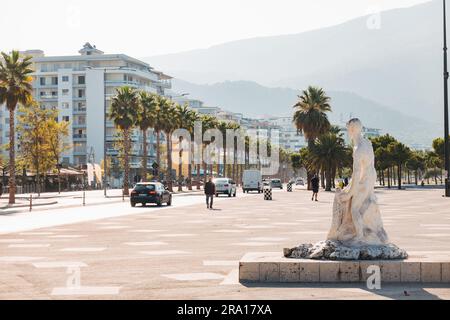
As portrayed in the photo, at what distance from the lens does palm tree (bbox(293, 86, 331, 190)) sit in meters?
89.8

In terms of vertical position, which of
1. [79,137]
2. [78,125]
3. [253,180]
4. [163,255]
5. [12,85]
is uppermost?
[78,125]

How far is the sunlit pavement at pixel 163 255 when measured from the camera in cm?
998

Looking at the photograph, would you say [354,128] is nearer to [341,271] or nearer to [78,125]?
[341,271]

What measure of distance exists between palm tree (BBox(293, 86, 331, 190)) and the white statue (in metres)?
78.5

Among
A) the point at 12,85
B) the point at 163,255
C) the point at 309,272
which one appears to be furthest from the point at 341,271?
the point at 12,85

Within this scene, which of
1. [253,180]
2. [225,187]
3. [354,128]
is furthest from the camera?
[253,180]

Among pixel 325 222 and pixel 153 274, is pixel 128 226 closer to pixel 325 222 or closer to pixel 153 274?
pixel 325 222

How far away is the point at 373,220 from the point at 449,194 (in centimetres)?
4432

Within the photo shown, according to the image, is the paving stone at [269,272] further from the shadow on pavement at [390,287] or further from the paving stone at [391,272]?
the paving stone at [391,272]

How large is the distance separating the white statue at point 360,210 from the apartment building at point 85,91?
123046mm

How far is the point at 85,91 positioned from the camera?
137 m

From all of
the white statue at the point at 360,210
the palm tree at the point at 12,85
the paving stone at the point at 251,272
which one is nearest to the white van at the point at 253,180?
the palm tree at the point at 12,85

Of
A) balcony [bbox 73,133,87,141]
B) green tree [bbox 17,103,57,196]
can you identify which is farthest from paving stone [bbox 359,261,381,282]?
balcony [bbox 73,133,87,141]

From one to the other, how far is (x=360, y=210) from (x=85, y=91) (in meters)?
129
